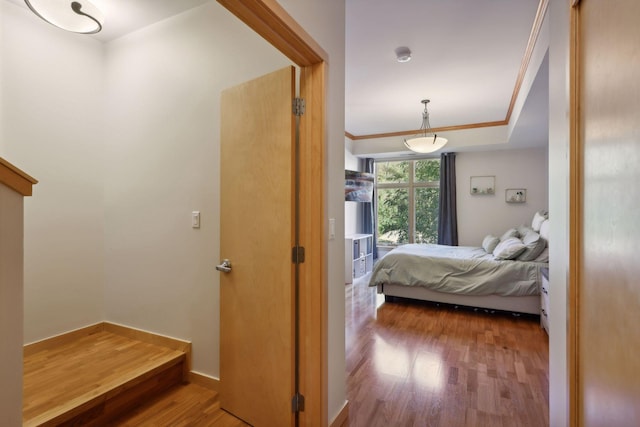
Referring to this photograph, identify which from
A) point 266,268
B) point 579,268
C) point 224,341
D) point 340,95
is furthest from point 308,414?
point 340,95

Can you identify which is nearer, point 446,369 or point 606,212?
point 606,212

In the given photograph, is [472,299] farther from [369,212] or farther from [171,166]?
[171,166]

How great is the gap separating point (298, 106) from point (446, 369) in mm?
2349

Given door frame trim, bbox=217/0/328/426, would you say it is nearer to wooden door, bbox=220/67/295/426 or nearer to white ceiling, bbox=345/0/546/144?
wooden door, bbox=220/67/295/426

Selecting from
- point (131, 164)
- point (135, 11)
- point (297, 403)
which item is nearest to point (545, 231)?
point (297, 403)

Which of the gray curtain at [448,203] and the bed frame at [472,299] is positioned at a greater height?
the gray curtain at [448,203]

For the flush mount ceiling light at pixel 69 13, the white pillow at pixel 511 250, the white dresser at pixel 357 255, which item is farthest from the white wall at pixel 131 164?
the white dresser at pixel 357 255

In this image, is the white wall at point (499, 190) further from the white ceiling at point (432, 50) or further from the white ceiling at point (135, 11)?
the white ceiling at point (135, 11)

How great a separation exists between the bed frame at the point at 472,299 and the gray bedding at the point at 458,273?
0.30 feet

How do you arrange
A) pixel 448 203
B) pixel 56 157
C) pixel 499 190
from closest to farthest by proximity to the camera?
pixel 56 157 < pixel 499 190 < pixel 448 203

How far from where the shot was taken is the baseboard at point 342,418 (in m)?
1.70

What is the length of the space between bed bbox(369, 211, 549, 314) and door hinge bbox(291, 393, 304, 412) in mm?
2663

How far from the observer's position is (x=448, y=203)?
5.89 metres

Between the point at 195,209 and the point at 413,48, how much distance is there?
2.39 meters
